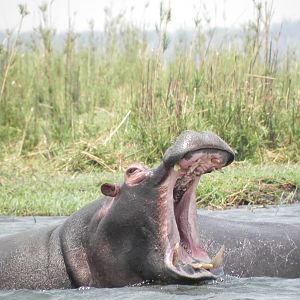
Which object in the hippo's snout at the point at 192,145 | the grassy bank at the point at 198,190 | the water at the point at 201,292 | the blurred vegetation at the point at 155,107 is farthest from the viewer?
the blurred vegetation at the point at 155,107

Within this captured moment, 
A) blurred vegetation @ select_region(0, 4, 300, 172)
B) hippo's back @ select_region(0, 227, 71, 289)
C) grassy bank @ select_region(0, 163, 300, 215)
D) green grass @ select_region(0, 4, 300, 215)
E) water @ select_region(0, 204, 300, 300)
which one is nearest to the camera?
water @ select_region(0, 204, 300, 300)

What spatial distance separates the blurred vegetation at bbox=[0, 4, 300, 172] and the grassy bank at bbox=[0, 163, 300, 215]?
2.72 feet

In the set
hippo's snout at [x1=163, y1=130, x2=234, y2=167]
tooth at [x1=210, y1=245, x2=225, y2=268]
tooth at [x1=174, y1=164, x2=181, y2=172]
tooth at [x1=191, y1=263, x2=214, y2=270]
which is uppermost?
hippo's snout at [x1=163, y1=130, x2=234, y2=167]

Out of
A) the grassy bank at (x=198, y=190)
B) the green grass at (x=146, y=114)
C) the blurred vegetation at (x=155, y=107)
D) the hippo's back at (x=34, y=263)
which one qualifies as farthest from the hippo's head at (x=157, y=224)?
the blurred vegetation at (x=155, y=107)

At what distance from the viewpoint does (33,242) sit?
16.7 feet

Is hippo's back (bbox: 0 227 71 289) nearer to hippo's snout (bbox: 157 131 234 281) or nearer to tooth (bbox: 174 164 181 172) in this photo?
hippo's snout (bbox: 157 131 234 281)

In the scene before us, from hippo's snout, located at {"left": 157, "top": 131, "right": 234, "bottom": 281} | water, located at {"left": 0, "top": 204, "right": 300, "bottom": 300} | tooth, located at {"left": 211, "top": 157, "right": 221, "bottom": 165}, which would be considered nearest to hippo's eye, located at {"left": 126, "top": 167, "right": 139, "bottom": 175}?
hippo's snout, located at {"left": 157, "top": 131, "right": 234, "bottom": 281}

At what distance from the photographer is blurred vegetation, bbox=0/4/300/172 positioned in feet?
31.5

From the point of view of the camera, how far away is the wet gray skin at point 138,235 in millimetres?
4457

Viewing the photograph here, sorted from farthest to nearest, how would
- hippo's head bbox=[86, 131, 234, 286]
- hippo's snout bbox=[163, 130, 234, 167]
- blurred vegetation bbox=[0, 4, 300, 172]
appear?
1. blurred vegetation bbox=[0, 4, 300, 172]
2. hippo's head bbox=[86, 131, 234, 286]
3. hippo's snout bbox=[163, 130, 234, 167]

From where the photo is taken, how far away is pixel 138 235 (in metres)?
4.67

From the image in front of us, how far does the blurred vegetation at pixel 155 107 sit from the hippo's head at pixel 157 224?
4646 millimetres

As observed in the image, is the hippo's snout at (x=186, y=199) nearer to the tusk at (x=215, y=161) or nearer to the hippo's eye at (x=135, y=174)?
the tusk at (x=215, y=161)

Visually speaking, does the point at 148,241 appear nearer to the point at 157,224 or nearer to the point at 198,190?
the point at 157,224
